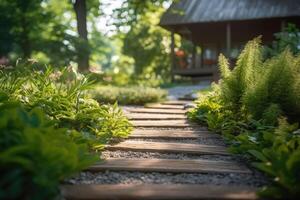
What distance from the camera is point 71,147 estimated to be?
3084 mm

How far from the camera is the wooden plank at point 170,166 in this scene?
3.72 m

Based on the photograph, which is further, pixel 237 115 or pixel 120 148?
pixel 237 115

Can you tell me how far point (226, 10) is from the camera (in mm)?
16625

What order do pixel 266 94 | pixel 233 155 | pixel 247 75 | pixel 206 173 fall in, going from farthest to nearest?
1. pixel 247 75
2. pixel 266 94
3. pixel 233 155
4. pixel 206 173

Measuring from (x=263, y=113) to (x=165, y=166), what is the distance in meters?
1.59

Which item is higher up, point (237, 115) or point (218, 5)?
point (218, 5)

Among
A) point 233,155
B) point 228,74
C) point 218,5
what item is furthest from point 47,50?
point 233,155

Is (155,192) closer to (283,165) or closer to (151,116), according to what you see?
(283,165)

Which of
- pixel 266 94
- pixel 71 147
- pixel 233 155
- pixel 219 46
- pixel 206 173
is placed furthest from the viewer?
pixel 219 46

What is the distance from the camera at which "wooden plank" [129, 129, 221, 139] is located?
5344 mm

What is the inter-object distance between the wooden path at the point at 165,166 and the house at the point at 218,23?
29.6 feet

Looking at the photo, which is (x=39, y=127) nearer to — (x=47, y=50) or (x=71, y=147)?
(x=71, y=147)

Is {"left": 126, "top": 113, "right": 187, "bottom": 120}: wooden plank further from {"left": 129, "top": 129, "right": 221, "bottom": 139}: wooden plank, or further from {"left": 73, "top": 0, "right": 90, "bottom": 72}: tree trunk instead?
{"left": 73, "top": 0, "right": 90, "bottom": 72}: tree trunk

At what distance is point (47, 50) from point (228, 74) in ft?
42.3
